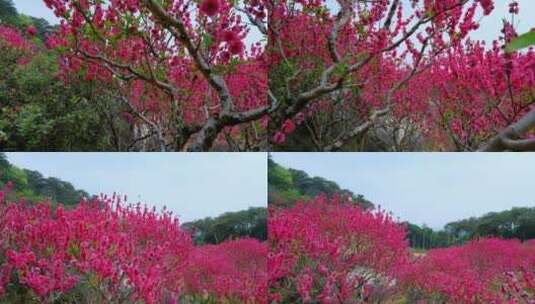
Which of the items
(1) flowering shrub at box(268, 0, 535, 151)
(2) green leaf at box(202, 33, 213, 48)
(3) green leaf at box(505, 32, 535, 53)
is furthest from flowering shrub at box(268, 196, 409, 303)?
(3) green leaf at box(505, 32, 535, 53)

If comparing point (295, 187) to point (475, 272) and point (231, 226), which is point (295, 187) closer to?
point (231, 226)

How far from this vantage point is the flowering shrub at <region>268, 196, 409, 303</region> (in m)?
2.00

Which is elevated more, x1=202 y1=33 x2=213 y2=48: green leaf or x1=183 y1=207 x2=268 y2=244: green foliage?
x1=202 y1=33 x2=213 y2=48: green leaf

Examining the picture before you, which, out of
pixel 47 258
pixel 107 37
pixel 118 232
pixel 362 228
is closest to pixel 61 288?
pixel 47 258

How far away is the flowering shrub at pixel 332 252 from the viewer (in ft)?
6.56

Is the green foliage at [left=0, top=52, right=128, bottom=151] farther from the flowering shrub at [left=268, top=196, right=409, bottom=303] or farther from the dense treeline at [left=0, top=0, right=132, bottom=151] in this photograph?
the flowering shrub at [left=268, top=196, right=409, bottom=303]

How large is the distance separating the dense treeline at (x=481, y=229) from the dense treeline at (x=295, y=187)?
0.22 meters

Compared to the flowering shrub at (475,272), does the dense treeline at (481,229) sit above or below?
above

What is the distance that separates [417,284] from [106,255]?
107cm

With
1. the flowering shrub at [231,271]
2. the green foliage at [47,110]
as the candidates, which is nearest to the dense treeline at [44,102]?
the green foliage at [47,110]

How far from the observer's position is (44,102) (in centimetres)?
190

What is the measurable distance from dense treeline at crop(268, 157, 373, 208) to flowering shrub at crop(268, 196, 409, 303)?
30 millimetres

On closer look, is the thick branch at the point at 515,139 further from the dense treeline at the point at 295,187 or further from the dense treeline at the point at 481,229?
the dense treeline at the point at 295,187

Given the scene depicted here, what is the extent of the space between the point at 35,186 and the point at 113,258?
40 centimetres
